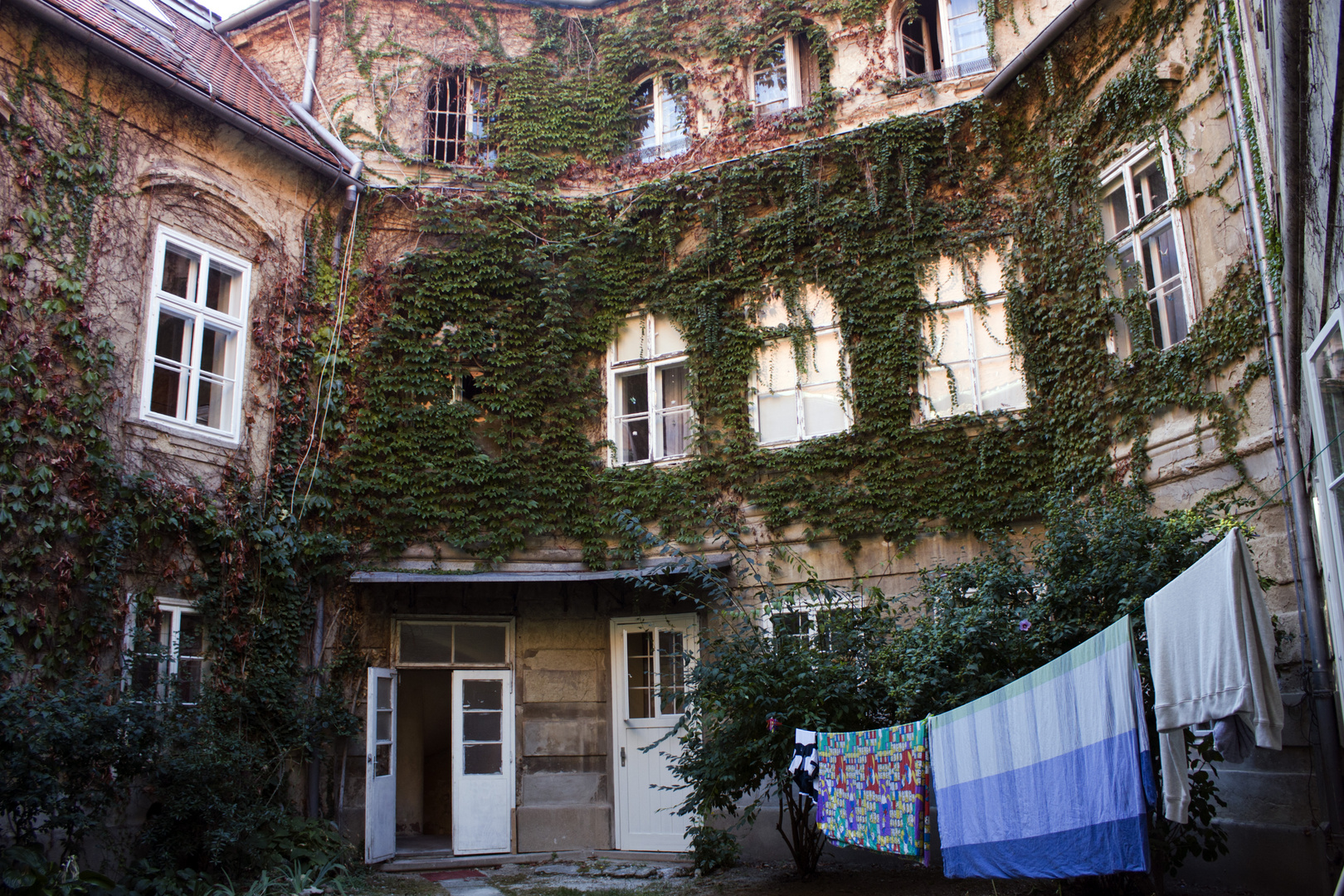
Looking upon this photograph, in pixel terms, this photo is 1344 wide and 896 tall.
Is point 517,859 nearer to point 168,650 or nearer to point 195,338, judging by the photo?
point 168,650

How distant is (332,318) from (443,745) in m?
7.06

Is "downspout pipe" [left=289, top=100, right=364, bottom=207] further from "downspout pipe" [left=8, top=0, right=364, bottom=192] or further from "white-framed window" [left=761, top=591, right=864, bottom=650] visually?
"white-framed window" [left=761, top=591, right=864, bottom=650]

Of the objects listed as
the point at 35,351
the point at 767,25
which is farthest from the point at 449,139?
the point at 35,351

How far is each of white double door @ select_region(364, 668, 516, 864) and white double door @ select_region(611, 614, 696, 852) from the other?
126 centimetres

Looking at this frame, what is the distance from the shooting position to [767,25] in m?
12.9

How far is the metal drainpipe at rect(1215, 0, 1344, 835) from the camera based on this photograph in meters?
6.88

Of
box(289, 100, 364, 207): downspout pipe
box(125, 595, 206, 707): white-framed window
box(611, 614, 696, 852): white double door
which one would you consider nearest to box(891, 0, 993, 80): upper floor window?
box(289, 100, 364, 207): downspout pipe

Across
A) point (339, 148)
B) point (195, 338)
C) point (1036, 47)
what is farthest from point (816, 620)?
point (339, 148)

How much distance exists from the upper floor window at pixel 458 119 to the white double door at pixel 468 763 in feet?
21.8

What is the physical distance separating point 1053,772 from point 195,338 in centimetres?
878

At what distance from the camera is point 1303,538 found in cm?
713

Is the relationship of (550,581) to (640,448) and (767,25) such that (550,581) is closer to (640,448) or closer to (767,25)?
(640,448)

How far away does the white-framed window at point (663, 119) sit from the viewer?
517 inches

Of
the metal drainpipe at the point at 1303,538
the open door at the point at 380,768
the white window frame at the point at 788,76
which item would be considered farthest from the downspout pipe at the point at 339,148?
the metal drainpipe at the point at 1303,538
